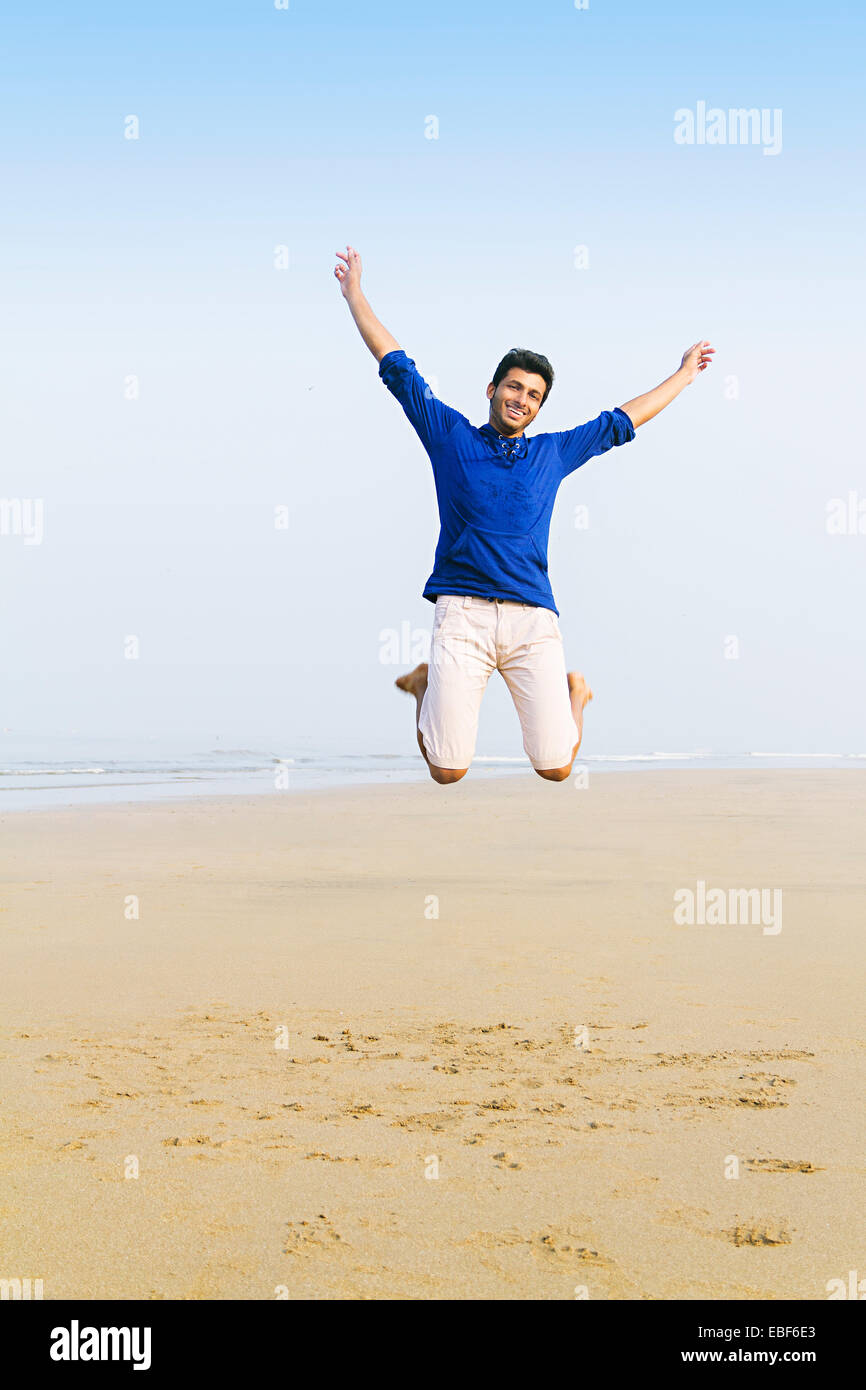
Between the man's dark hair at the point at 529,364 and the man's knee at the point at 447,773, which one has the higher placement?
the man's dark hair at the point at 529,364

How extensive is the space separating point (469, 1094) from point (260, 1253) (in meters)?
2.14

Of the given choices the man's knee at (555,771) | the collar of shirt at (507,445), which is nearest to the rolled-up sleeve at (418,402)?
the collar of shirt at (507,445)

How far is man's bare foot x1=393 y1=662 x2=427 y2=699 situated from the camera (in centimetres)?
605

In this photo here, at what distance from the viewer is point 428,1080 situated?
733cm

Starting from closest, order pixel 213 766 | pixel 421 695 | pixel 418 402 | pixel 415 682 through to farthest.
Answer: pixel 418 402 < pixel 421 695 < pixel 415 682 < pixel 213 766

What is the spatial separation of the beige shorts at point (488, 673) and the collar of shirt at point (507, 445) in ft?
2.17

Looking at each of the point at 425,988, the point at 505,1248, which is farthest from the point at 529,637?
the point at 425,988

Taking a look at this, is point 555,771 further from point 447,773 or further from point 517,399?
point 517,399

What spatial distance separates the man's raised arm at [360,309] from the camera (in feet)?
18.1

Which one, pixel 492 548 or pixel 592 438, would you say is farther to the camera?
pixel 592 438

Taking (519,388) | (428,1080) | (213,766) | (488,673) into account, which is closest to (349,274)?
(519,388)

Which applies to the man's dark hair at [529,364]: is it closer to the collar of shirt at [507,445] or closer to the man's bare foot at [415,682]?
the collar of shirt at [507,445]

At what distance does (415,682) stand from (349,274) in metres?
1.97

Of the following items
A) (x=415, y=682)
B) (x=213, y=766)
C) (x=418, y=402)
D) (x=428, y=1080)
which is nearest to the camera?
(x=418, y=402)
